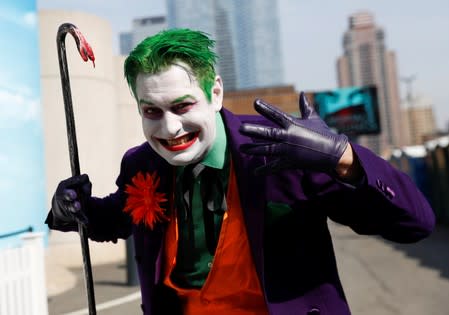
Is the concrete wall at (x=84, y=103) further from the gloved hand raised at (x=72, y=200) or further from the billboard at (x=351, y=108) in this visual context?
the billboard at (x=351, y=108)

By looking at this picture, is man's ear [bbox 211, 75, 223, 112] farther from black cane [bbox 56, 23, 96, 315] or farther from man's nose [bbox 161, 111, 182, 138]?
black cane [bbox 56, 23, 96, 315]

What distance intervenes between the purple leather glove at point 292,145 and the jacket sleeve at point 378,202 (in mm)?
104

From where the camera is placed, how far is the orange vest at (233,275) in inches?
77.5

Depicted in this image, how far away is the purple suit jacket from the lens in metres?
1.76

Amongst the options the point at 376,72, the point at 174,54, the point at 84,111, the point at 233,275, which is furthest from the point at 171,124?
the point at 376,72

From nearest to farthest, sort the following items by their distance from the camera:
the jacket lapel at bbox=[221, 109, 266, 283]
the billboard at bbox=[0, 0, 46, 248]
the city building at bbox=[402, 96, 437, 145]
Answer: the jacket lapel at bbox=[221, 109, 266, 283], the billboard at bbox=[0, 0, 46, 248], the city building at bbox=[402, 96, 437, 145]

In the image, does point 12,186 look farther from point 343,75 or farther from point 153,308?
point 343,75

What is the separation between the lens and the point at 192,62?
195 cm

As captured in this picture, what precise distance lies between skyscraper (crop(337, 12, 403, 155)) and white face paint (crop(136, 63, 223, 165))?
16455 centimetres

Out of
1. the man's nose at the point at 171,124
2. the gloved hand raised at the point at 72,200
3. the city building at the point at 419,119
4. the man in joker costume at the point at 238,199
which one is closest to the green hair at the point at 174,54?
the man in joker costume at the point at 238,199

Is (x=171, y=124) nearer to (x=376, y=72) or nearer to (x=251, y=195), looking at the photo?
(x=251, y=195)

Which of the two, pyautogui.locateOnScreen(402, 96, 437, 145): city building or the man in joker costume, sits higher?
pyautogui.locateOnScreen(402, 96, 437, 145): city building

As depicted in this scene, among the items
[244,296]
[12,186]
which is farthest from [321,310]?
[12,186]

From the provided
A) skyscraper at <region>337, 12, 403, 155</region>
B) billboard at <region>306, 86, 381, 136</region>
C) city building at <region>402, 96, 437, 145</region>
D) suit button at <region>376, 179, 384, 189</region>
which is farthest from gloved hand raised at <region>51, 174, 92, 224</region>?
skyscraper at <region>337, 12, 403, 155</region>
